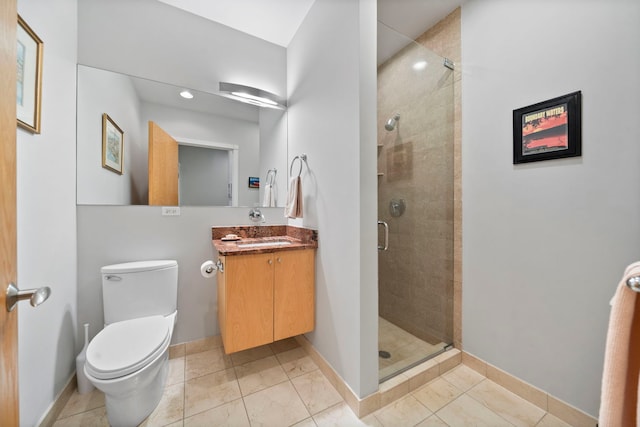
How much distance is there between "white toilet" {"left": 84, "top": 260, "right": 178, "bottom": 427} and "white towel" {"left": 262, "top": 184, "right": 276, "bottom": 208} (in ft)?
2.79

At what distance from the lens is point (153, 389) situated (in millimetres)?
1333

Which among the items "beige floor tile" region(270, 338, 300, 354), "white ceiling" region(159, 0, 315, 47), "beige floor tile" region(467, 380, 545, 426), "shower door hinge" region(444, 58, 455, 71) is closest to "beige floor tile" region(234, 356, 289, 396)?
"beige floor tile" region(270, 338, 300, 354)

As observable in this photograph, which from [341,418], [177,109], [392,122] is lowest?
[341,418]

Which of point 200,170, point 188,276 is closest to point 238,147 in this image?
point 200,170

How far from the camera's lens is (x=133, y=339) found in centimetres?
130

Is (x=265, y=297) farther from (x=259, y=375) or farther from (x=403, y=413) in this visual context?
(x=403, y=413)

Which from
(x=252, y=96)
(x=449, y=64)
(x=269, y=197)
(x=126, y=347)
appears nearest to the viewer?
(x=126, y=347)

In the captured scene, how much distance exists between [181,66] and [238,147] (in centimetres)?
73

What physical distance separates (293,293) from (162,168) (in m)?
1.38

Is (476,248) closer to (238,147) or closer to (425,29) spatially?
(425,29)

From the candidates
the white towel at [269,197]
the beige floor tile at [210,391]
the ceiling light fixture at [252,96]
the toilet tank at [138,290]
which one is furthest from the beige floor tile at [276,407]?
the ceiling light fixture at [252,96]

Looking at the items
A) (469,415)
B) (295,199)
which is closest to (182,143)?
(295,199)

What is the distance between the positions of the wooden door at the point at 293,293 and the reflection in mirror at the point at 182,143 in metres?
0.72

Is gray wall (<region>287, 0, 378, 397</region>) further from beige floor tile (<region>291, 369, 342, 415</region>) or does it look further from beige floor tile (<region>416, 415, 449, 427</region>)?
beige floor tile (<region>416, 415, 449, 427</region>)
